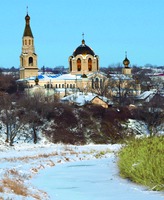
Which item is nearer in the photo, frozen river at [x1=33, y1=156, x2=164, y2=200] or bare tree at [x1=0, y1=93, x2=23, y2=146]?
frozen river at [x1=33, y1=156, x2=164, y2=200]

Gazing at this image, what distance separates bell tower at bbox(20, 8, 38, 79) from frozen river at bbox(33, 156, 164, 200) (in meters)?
52.0

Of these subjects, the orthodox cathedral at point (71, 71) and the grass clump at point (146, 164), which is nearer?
the grass clump at point (146, 164)

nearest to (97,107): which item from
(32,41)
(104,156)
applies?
(32,41)

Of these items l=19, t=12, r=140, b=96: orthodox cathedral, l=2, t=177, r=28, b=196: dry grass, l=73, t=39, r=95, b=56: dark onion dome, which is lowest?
l=2, t=177, r=28, b=196: dry grass

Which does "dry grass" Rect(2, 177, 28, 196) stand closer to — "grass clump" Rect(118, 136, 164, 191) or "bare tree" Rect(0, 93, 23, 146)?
"grass clump" Rect(118, 136, 164, 191)

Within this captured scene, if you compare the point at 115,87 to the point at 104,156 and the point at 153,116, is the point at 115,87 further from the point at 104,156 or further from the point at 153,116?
the point at 104,156

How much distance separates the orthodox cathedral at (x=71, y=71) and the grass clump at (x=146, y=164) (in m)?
49.2

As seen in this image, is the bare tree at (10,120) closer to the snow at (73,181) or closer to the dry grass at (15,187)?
→ the snow at (73,181)

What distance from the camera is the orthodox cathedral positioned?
60000 mm

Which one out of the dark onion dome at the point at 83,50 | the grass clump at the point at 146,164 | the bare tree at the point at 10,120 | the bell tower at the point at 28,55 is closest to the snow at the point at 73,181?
the grass clump at the point at 146,164

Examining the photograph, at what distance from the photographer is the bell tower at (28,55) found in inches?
2436

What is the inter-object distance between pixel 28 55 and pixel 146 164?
55197mm

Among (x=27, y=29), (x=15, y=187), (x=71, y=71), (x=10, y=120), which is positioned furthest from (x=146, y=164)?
(x=71, y=71)

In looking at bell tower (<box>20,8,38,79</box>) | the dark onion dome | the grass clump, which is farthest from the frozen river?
the dark onion dome
